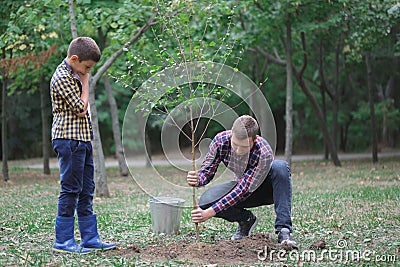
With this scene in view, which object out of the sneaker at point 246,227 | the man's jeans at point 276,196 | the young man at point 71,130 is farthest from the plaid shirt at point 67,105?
the sneaker at point 246,227

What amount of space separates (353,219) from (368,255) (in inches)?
74.0

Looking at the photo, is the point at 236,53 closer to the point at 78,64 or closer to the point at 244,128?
the point at 244,128

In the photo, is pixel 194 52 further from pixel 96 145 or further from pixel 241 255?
pixel 96 145

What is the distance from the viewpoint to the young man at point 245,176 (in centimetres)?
481

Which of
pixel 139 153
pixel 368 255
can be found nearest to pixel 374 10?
pixel 139 153

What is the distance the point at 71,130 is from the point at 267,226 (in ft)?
8.29

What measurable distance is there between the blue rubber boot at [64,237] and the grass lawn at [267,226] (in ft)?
0.31

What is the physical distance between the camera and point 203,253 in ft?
15.2

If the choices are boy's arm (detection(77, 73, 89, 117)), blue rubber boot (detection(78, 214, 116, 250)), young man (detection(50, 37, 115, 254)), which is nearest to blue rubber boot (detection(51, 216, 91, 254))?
young man (detection(50, 37, 115, 254))

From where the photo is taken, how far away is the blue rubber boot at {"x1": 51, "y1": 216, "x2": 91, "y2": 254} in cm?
467

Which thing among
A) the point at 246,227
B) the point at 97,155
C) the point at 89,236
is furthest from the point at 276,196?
the point at 97,155

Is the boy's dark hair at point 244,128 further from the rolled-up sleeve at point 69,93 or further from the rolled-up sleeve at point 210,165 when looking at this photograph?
the rolled-up sleeve at point 69,93

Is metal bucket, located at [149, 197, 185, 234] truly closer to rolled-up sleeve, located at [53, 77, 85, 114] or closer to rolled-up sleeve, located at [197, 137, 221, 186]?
rolled-up sleeve, located at [197, 137, 221, 186]

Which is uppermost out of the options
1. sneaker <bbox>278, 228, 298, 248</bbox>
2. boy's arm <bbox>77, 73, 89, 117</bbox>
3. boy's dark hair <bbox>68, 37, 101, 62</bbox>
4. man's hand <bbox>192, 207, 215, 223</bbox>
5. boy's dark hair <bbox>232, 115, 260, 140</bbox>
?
boy's dark hair <bbox>68, 37, 101, 62</bbox>
